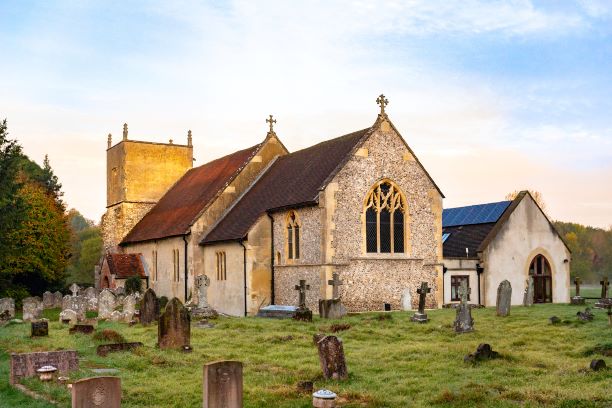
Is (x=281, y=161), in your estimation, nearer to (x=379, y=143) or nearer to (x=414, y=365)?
(x=379, y=143)

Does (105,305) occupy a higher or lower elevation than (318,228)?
lower

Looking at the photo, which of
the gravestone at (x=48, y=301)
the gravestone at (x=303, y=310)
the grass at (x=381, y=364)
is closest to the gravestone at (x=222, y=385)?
the grass at (x=381, y=364)

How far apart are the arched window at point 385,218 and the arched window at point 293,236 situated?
2.92 m

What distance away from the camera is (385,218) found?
29.3 m

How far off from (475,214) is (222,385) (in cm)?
3089

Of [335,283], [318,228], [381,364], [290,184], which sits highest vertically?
[290,184]

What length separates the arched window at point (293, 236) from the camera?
2955 centimetres

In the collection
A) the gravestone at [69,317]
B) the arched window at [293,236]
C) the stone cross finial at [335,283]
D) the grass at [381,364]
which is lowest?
the grass at [381,364]

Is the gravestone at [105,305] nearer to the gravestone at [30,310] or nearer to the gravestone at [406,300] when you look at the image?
the gravestone at [30,310]

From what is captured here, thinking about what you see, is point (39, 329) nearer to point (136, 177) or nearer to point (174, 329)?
point (174, 329)

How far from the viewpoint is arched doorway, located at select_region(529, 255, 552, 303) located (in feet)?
116

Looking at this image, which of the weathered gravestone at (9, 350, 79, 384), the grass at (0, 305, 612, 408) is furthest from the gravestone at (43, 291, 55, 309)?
the weathered gravestone at (9, 350, 79, 384)

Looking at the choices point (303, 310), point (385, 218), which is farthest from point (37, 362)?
point (385, 218)

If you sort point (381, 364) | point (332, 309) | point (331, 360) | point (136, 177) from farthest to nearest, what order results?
point (136, 177) < point (332, 309) < point (381, 364) < point (331, 360)
